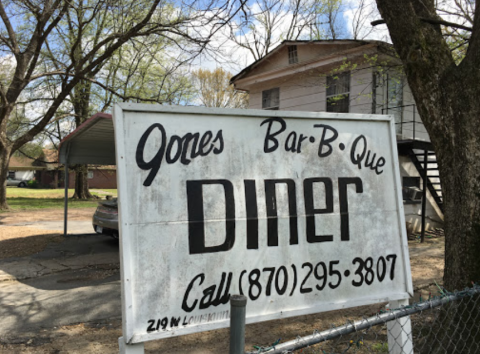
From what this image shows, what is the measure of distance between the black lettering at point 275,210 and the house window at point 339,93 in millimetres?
9877

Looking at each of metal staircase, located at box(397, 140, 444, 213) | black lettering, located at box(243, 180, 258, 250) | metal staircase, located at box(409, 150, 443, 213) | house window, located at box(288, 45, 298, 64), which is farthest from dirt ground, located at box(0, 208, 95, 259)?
metal staircase, located at box(409, 150, 443, 213)

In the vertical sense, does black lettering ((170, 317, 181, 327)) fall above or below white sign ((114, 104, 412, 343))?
below

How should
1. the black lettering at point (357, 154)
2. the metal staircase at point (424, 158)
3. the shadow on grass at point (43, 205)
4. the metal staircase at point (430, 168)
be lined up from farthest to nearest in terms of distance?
the shadow on grass at point (43, 205)
the metal staircase at point (430, 168)
the metal staircase at point (424, 158)
the black lettering at point (357, 154)

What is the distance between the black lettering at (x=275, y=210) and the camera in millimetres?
2162

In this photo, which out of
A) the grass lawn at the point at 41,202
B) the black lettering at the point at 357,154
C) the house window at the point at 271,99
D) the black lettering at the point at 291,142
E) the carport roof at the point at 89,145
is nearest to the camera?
the black lettering at the point at 291,142

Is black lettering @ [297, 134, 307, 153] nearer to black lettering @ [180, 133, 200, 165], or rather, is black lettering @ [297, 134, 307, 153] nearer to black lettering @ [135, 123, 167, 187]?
black lettering @ [180, 133, 200, 165]

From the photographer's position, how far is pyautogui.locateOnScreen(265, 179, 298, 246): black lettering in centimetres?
216

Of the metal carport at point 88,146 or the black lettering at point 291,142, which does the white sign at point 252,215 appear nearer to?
the black lettering at point 291,142

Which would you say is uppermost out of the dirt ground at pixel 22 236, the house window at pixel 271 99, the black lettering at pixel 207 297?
the house window at pixel 271 99

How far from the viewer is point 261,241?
84.0 inches

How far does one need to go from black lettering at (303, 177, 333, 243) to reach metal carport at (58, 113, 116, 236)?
562 cm

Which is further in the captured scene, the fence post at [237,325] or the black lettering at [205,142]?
the black lettering at [205,142]

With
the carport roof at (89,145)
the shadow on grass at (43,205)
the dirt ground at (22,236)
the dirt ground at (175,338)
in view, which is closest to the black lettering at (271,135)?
the dirt ground at (175,338)

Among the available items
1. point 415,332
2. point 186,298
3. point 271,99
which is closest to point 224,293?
point 186,298
